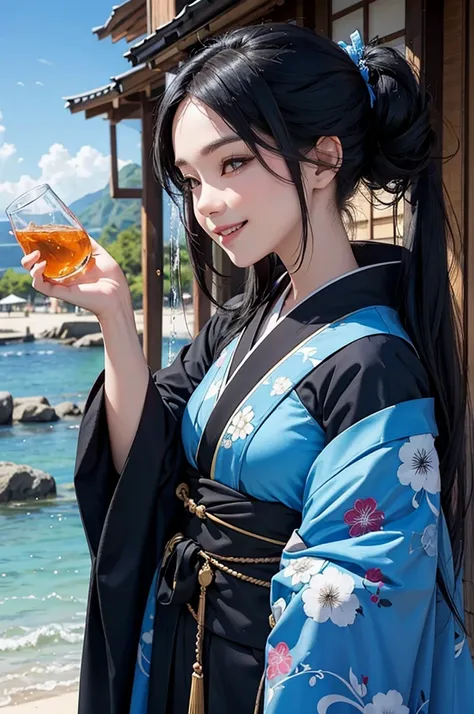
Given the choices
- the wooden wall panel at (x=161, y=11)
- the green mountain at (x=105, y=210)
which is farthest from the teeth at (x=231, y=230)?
the green mountain at (x=105, y=210)

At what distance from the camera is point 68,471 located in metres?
11.8

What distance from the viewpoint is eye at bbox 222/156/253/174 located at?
4.50 ft

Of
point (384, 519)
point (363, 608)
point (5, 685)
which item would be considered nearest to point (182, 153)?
point (384, 519)

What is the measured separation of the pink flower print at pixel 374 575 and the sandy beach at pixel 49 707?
8.86ft

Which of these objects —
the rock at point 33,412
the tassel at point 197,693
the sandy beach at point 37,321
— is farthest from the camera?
the sandy beach at point 37,321

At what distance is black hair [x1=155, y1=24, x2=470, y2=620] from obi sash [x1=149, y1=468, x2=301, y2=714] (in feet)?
1.07

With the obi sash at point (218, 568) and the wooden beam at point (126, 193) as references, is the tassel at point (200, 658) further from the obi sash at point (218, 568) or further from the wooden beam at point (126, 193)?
the wooden beam at point (126, 193)

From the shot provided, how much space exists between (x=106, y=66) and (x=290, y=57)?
1733 cm

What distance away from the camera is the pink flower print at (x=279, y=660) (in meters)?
1.19

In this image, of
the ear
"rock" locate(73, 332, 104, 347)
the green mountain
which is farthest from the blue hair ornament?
the green mountain

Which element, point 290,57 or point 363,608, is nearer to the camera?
point 363,608

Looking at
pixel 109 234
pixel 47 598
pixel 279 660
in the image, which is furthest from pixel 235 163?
pixel 109 234

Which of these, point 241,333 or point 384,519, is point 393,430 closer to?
point 384,519

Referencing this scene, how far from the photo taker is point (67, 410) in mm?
14391
